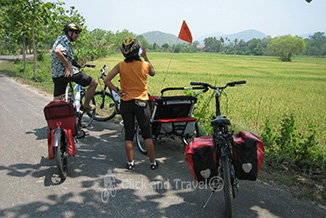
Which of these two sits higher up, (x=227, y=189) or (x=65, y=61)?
(x=65, y=61)

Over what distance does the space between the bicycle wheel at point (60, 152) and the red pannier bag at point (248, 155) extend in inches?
88.6

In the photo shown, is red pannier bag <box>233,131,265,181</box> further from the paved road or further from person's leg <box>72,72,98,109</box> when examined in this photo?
person's leg <box>72,72,98,109</box>

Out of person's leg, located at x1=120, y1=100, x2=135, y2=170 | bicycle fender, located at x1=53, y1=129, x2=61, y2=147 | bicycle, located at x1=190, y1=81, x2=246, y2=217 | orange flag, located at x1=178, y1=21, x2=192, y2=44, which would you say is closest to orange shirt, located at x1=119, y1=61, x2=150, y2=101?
person's leg, located at x1=120, y1=100, x2=135, y2=170

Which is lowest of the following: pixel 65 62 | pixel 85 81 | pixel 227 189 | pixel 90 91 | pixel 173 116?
pixel 227 189

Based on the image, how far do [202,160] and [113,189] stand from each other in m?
1.37

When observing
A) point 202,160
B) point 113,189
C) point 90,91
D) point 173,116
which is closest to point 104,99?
point 90,91

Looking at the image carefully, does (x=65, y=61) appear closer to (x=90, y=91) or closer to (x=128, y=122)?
(x=90, y=91)

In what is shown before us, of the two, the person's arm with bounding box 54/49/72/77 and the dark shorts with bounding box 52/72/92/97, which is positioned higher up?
the person's arm with bounding box 54/49/72/77

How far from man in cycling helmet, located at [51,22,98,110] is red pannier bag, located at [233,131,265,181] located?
10.4 ft

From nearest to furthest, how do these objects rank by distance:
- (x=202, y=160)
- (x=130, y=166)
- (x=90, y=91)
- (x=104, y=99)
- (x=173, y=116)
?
(x=202, y=160), (x=130, y=166), (x=173, y=116), (x=90, y=91), (x=104, y=99)

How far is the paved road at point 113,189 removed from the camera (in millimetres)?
3000

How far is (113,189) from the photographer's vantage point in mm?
3469

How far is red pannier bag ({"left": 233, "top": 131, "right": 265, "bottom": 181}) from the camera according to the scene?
2.83 meters

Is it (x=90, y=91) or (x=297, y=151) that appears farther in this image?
(x=90, y=91)
